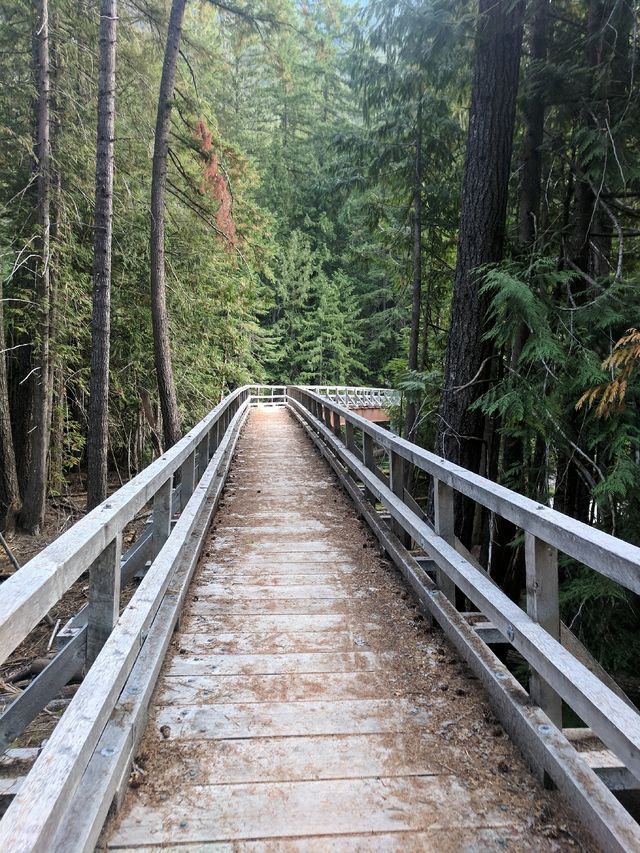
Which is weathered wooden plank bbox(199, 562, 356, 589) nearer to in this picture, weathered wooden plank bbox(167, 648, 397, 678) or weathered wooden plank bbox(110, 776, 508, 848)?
weathered wooden plank bbox(167, 648, 397, 678)

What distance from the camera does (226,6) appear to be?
35.3 feet

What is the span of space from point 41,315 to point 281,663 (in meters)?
9.35

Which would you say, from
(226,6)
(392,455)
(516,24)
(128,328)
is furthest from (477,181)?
(128,328)

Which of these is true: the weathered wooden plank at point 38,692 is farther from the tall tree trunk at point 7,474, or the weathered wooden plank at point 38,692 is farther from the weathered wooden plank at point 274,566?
the tall tree trunk at point 7,474

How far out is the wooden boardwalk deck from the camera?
207 cm

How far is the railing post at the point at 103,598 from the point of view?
2.41 m

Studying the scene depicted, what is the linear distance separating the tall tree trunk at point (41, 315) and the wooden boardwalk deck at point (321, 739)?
25.3 feet

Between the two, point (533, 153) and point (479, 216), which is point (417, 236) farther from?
point (479, 216)

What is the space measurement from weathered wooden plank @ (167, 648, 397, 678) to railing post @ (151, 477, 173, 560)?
0.81m

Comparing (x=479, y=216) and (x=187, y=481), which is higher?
(x=479, y=216)

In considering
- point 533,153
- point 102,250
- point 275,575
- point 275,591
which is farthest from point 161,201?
point 275,591

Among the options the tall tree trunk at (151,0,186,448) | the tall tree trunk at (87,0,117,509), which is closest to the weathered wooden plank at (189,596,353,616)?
the tall tree trunk at (87,0,117,509)

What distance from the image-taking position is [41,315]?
414 inches

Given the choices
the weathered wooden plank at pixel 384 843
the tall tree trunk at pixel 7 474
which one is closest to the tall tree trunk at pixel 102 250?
the tall tree trunk at pixel 7 474
